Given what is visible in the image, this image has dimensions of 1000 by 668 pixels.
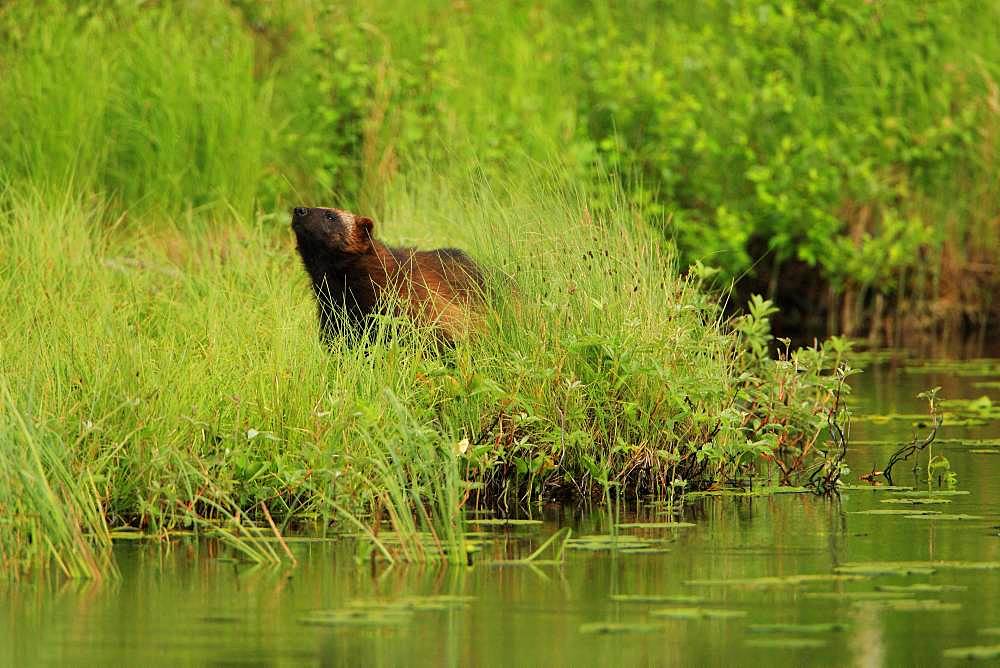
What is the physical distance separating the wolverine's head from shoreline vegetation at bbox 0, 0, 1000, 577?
1.23ft

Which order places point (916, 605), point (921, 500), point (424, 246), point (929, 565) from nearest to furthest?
point (916, 605) < point (929, 565) < point (921, 500) < point (424, 246)

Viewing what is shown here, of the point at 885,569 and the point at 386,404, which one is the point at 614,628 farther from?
the point at 386,404

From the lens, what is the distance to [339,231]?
1014cm

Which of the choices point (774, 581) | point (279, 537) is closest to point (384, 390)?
point (279, 537)

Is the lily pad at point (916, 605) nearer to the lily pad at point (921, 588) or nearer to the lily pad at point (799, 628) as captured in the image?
the lily pad at point (921, 588)

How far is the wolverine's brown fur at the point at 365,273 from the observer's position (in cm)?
987

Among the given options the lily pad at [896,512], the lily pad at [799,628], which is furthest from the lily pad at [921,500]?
the lily pad at [799,628]

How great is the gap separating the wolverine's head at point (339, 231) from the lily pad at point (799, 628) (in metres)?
4.30

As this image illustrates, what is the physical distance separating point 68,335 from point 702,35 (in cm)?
966

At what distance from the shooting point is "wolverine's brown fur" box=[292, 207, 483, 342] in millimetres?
9867

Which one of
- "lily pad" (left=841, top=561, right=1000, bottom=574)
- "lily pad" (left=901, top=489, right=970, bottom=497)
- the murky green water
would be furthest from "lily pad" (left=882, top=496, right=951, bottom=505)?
"lily pad" (left=841, top=561, right=1000, bottom=574)

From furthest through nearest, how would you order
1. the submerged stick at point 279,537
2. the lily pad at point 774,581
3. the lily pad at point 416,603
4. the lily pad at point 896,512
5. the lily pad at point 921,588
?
the lily pad at point 896,512 → the submerged stick at point 279,537 → the lily pad at point 774,581 → the lily pad at point 921,588 → the lily pad at point 416,603

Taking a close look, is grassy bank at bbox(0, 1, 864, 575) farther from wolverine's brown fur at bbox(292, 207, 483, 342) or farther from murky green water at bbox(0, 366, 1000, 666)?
murky green water at bbox(0, 366, 1000, 666)

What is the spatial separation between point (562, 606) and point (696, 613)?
1.53ft
